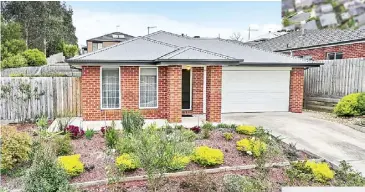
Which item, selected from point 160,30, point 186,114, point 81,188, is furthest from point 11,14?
point 81,188

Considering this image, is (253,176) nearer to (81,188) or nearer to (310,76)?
Result: (81,188)

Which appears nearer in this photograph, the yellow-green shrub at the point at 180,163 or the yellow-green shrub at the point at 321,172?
the yellow-green shrub at the point at 180,163

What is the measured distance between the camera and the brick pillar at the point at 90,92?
11359 mm

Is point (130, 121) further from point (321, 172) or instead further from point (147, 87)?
point (321, 172)

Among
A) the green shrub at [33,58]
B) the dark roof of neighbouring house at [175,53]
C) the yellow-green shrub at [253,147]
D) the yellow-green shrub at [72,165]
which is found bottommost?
the yellow-green shrub at [72,165]

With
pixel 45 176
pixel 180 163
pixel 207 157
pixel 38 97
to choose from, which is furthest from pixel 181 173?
pixel 38 97

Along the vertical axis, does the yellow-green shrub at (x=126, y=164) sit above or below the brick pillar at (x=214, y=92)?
below

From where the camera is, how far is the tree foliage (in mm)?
34219

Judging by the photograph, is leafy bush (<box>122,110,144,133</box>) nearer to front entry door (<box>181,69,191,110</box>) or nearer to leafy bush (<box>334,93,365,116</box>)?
front entry door (<box>181,69,191,110</box>)

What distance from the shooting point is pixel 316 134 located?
981cm

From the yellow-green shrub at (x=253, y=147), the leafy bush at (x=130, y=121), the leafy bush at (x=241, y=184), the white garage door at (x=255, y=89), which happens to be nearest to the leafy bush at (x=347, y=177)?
the yellow-green shrub at (x=253, y=147)

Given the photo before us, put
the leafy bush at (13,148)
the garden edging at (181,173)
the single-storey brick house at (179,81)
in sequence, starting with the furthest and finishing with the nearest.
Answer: the single-storey brick house at (179,81) < the leafy bush at (13,148) < the garden edging at (181,173)

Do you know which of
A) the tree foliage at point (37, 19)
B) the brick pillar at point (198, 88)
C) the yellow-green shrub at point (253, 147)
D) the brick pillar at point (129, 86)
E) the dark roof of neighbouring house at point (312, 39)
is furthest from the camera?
the tree foliage at point (37, 19)

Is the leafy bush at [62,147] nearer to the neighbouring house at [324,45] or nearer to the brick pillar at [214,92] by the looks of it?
the brick pillar at [214,92]
